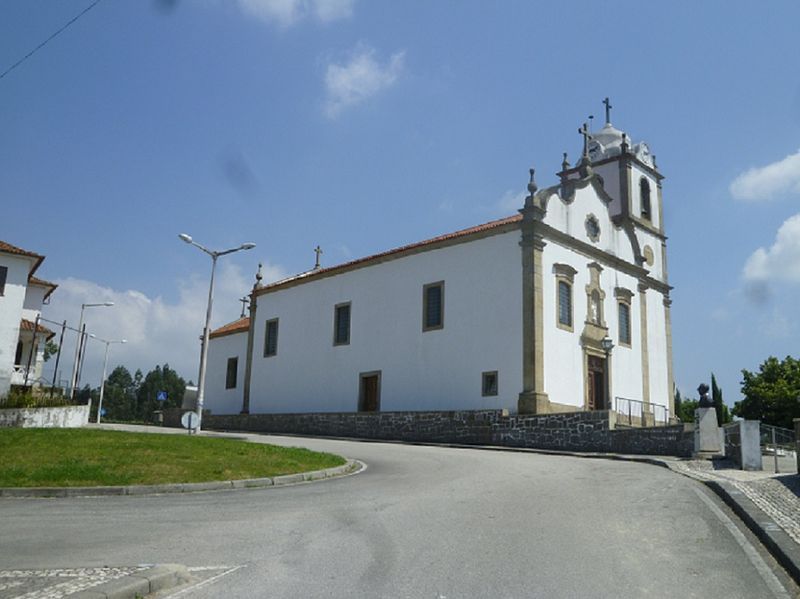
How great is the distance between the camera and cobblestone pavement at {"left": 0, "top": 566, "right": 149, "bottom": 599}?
18.3 feet

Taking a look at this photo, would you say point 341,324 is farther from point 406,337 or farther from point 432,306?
point 432,306

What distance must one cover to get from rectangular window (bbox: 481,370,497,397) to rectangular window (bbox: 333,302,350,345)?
28.8 ft

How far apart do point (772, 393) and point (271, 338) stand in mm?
28796

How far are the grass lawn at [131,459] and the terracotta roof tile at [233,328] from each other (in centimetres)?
2419

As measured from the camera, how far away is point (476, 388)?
2845cm

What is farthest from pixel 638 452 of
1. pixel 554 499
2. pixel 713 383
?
pixel 713 383

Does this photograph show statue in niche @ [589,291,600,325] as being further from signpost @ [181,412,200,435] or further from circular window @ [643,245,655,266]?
signpost @ [181,412,200,435]

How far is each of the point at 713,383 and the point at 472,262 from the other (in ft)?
89.7

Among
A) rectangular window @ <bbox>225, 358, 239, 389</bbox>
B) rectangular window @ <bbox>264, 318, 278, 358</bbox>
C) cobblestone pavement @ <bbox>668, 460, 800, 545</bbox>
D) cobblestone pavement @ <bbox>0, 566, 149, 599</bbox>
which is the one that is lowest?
cobblestone pavement @ <bbox>0, 566, 149, 599</bbox>

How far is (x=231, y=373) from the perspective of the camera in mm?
43062

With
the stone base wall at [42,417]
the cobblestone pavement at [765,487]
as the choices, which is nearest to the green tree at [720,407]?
the cobblestone pavement at [765,487]

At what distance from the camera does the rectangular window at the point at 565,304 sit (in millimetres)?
29111

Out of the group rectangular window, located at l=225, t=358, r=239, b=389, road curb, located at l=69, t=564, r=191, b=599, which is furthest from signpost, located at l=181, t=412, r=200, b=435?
rectangular window, located at l=225, t=358, r=239, b=389

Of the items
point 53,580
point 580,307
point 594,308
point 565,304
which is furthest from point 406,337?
point 53,580
